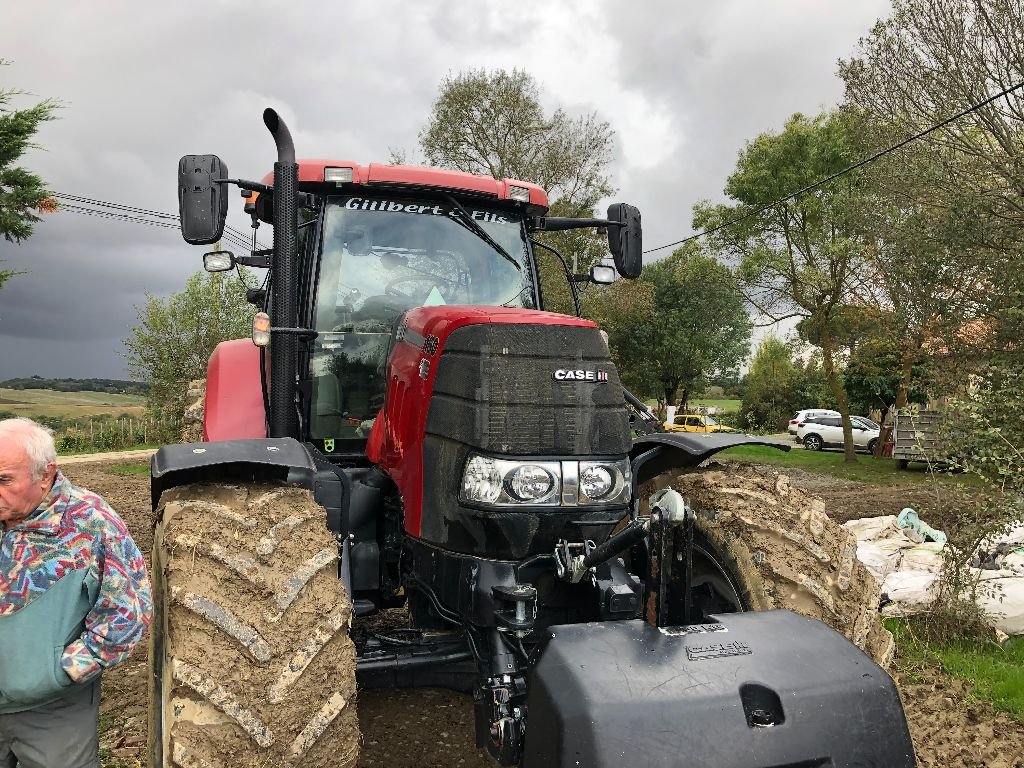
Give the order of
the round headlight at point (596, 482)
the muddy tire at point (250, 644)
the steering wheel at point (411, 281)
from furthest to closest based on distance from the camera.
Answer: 1. the steering wheel at point (411, 281)
2. the round headlight at point (596, 482)
3. the muddy tire at point (250, 644)

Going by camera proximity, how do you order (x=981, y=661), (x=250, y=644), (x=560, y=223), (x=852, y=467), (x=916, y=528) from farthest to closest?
(x=852, y=467), (x=916, y=528), (x=981, y=661), (x=560, y=223), (x=250, y=644)

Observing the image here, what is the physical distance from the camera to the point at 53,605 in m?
2.61

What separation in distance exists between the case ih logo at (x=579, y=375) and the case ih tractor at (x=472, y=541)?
0.01m

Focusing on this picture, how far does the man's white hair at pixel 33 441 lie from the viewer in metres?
2.59

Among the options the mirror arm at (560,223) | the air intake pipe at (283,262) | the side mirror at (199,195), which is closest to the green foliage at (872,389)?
the mirror arm at (560,223)

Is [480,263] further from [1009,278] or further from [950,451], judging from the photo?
[1009,278]

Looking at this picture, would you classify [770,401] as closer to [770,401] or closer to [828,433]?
[770,401]

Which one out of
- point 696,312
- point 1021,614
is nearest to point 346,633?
point 1021,614

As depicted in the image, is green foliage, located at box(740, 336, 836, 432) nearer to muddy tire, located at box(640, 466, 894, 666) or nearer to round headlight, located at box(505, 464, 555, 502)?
muddy tire, located at box(640, 466, 894, 666)

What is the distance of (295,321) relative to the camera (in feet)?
12.1

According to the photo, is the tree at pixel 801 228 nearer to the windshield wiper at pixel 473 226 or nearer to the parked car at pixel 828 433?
the parked car at pixel 828 433

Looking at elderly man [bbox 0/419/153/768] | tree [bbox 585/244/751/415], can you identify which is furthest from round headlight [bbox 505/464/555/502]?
tree [bbox 585/244/751/415]

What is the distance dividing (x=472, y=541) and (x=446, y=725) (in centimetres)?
183

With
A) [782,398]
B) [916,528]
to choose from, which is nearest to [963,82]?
[916,528]
